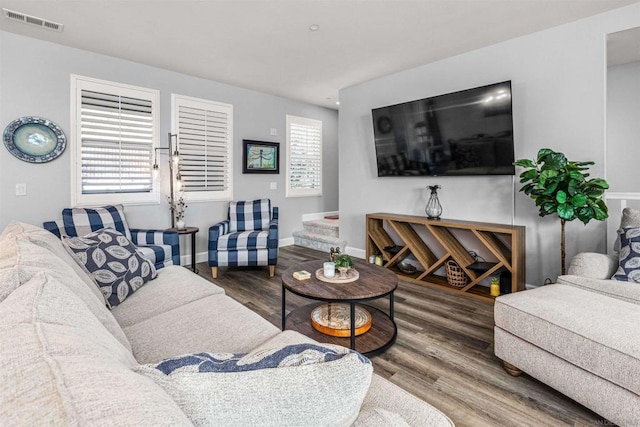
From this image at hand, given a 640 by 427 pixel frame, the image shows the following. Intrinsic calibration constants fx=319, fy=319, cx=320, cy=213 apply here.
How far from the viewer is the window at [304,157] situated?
5.45 m

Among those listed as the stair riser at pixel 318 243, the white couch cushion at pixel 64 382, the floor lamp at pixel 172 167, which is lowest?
the stair riser at pixel 318 243

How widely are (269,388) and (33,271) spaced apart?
96cm

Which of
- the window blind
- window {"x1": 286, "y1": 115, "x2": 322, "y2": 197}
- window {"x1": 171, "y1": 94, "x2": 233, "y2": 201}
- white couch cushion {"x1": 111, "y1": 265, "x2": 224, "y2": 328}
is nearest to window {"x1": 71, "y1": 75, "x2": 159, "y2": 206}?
the window blind

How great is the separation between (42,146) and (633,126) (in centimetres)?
641

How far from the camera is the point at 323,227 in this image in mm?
5328

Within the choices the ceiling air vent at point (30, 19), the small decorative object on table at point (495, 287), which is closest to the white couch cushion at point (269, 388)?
the small decorative object on table at point (495, 287)

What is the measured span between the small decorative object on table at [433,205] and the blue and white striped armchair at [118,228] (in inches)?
108

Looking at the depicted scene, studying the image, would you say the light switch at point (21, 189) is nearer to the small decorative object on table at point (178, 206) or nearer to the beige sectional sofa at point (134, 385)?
the small decorative object on table at point (178, 206)

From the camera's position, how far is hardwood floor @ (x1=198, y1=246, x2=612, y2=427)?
5.16ft

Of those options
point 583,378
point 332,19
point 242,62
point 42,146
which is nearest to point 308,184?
point 242,62

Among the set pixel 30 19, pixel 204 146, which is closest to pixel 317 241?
pixel 204 146

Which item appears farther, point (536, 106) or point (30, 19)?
point (536, 106)

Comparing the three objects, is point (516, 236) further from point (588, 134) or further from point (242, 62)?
point (242, 62)

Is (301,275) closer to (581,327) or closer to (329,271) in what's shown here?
(329,271)
